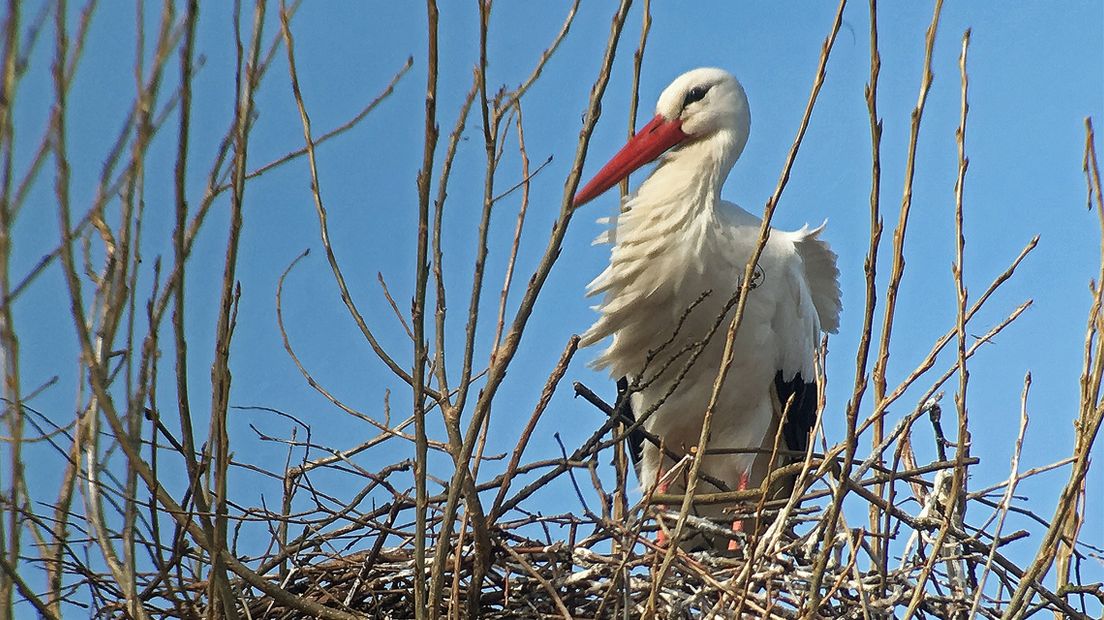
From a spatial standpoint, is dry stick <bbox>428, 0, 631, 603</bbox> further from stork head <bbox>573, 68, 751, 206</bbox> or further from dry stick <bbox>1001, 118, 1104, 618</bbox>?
stork head <bbox>573, 68, 751, 206</bbox>

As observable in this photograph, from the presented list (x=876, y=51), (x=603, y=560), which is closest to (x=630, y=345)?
(x=603, y=560)

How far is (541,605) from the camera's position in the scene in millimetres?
2732

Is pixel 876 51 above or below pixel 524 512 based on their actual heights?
above

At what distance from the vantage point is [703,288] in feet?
13.1

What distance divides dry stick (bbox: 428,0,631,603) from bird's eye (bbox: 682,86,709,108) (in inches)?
98.9

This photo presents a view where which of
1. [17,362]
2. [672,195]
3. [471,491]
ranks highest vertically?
[672,195]

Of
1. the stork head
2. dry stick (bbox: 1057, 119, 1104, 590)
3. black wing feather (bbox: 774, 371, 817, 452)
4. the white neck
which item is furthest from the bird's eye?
dry stick (bbox: 1057, 119, 1104, 590)

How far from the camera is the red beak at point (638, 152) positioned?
171 inches

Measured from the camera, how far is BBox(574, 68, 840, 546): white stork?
4020 mm

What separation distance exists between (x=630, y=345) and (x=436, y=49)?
2438mm

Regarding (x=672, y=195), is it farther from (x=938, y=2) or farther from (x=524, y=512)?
(x=938, y=2)

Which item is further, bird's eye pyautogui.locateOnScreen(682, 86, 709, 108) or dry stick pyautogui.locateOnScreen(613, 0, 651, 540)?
bird's eye pyautogui.locateOnScreen(682, 86, 709, 108)

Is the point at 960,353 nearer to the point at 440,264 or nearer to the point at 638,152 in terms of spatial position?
the point at 440,264

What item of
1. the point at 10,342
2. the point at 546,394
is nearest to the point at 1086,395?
the point at 546,394
